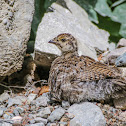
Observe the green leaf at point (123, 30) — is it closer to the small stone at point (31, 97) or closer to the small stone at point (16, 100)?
the small stone at point (31, 97)

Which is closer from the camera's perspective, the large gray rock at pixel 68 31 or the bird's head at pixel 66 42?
the bird's head at pixel 66 42

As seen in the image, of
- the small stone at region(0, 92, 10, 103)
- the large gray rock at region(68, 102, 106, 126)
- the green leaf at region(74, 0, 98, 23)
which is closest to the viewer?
the large gray rock at region(68, 102, 106, 126)

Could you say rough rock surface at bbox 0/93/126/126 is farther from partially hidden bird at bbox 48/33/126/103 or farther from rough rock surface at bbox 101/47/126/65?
rough rock surface at bbox 101/47/126/65

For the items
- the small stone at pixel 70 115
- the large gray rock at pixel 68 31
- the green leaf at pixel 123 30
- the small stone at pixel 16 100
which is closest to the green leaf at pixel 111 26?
the green leaf at pixel 123 30

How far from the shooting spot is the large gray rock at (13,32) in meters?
4.20

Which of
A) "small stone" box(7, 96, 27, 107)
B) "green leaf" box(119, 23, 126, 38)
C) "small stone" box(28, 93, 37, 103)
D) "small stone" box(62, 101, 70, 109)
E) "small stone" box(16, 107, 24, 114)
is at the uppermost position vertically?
"green leaf" box(119, 23, 126, 38)

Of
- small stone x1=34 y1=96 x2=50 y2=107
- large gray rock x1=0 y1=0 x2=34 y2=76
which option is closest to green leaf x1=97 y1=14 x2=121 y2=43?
large gray rock x1=0 y1=0 x2=34 y2=76

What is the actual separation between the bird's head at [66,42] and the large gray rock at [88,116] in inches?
43.9

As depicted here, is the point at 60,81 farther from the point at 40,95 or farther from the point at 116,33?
the point at 116,33

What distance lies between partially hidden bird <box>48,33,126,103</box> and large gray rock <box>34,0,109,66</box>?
22.7 inches

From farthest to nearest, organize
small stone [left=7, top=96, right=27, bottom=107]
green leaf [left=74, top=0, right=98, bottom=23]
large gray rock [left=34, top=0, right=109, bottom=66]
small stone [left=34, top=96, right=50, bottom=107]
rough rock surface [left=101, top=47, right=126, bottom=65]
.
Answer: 1. green leaf [left=74, top=0, right=98, bottom=23]
2. rough rock surface [left=101, top=47, right=126, bottom=65]
3. large gray rock [left=34, top=0, right=109, bottom=66]
4. small stone [left=7, top=96, right=27, bottom=107]
5. small stone [left=34, top=96, right=50, bottom=107]

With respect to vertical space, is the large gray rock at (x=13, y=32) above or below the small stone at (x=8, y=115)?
above

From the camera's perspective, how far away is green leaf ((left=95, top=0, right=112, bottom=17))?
652 centimetres

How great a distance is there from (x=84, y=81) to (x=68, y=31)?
71.3 inches
